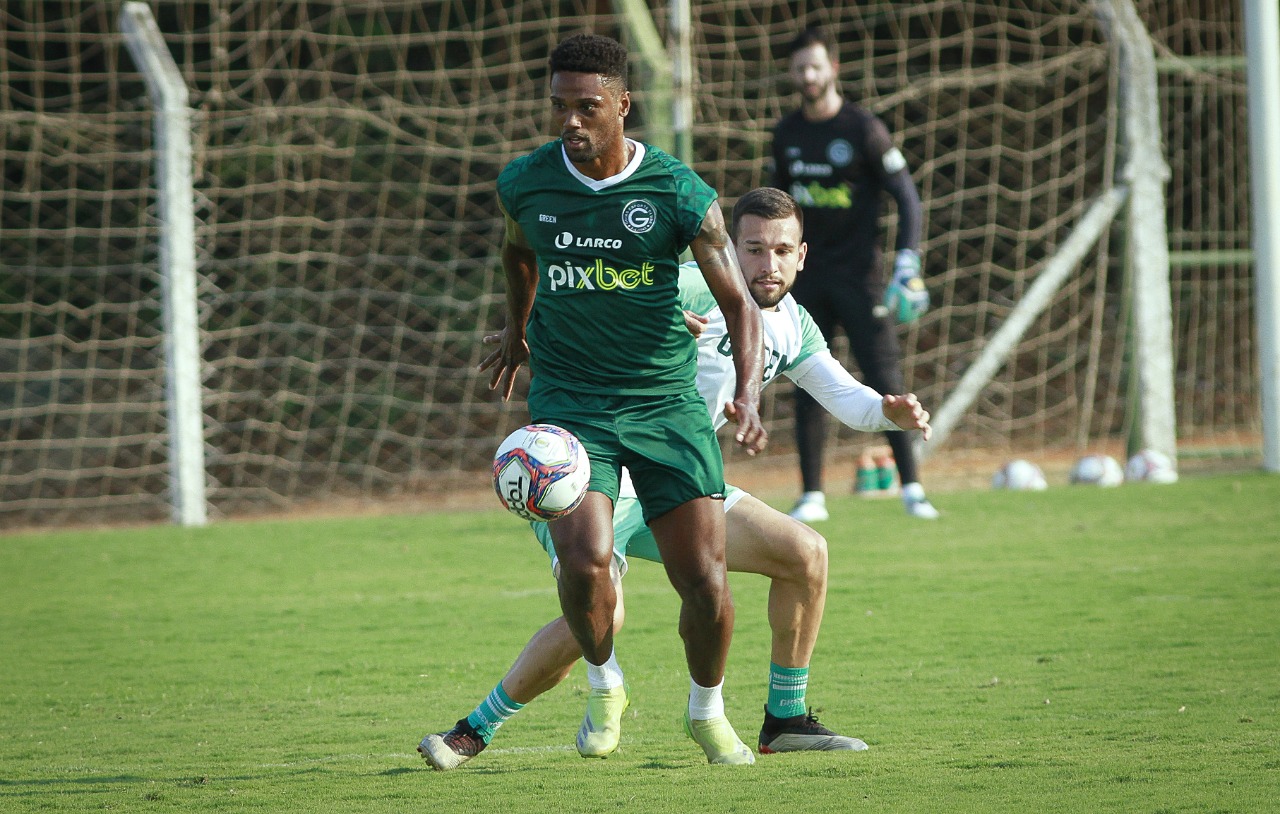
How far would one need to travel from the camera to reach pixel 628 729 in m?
4.45

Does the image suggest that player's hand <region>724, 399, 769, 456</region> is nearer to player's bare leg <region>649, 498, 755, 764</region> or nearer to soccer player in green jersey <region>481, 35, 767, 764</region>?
soccer player in green jersey <region>481, 35, 767, 764</region>

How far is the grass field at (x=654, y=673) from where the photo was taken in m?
3.67

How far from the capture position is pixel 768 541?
4.23 meters

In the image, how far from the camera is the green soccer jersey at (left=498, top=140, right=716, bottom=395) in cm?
402

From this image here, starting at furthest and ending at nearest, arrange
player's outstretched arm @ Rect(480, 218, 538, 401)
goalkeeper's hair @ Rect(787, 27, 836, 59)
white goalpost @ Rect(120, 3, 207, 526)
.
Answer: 1. white goalpost @ Rect(120, 3, 207, 526)
2. goalkeeper's hair @ Rect(787, 27, 836, 59)
3. player's outstretched arm @ Rect(480, 218, 538, 401)

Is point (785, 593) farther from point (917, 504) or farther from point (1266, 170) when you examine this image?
point (1266, 170)

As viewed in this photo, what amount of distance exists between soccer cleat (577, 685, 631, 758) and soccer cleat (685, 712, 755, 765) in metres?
0.20

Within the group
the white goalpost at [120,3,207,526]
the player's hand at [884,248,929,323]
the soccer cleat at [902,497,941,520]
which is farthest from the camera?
the white goalpost at [120,3,207,526]

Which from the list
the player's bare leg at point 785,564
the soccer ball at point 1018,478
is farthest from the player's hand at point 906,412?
the soccer ball at point 1018,478

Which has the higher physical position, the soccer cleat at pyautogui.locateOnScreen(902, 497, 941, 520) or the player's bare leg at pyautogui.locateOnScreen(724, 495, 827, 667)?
the player's bare leg at pyautogui.locateOnScreen(724, 495, 827, 667)

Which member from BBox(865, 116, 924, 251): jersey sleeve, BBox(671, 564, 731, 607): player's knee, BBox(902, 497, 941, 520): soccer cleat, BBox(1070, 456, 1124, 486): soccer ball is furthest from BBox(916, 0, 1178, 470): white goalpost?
BBox(671, 564, 731, 607): player's knee

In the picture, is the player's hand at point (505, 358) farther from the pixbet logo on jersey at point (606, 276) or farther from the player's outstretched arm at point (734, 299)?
the player's outstretched arm at point (734, 299)

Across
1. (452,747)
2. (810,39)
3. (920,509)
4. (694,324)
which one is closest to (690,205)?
(694,324)

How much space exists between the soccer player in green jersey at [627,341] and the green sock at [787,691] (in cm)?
22
